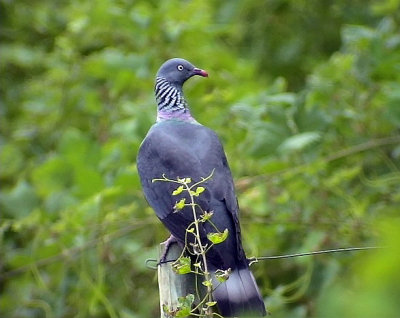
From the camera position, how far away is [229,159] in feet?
16.4

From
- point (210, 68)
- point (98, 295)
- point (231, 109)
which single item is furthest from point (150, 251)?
point (210, 68)

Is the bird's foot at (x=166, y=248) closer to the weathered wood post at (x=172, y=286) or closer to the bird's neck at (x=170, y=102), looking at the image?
the weathered wood post at (x=172, y=286)

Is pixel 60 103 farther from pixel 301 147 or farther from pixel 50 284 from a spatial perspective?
pixel 301 147

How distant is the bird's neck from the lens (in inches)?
144

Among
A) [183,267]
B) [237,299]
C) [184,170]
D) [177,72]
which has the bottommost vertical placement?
[237,299]

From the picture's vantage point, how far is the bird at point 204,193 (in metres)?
2.59

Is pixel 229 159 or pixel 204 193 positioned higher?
pixel 229 159

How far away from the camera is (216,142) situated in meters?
3.23

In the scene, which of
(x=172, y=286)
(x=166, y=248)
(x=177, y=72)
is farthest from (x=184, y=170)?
(x=177, y=72)

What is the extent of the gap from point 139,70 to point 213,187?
2804mm

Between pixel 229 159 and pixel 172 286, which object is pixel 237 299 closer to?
pixel 172 286

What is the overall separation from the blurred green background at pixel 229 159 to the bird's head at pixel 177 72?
729 mm

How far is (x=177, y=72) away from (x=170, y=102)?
24 centimetres

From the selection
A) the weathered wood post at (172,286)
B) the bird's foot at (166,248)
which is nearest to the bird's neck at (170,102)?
the bird's foot at (166,248)
